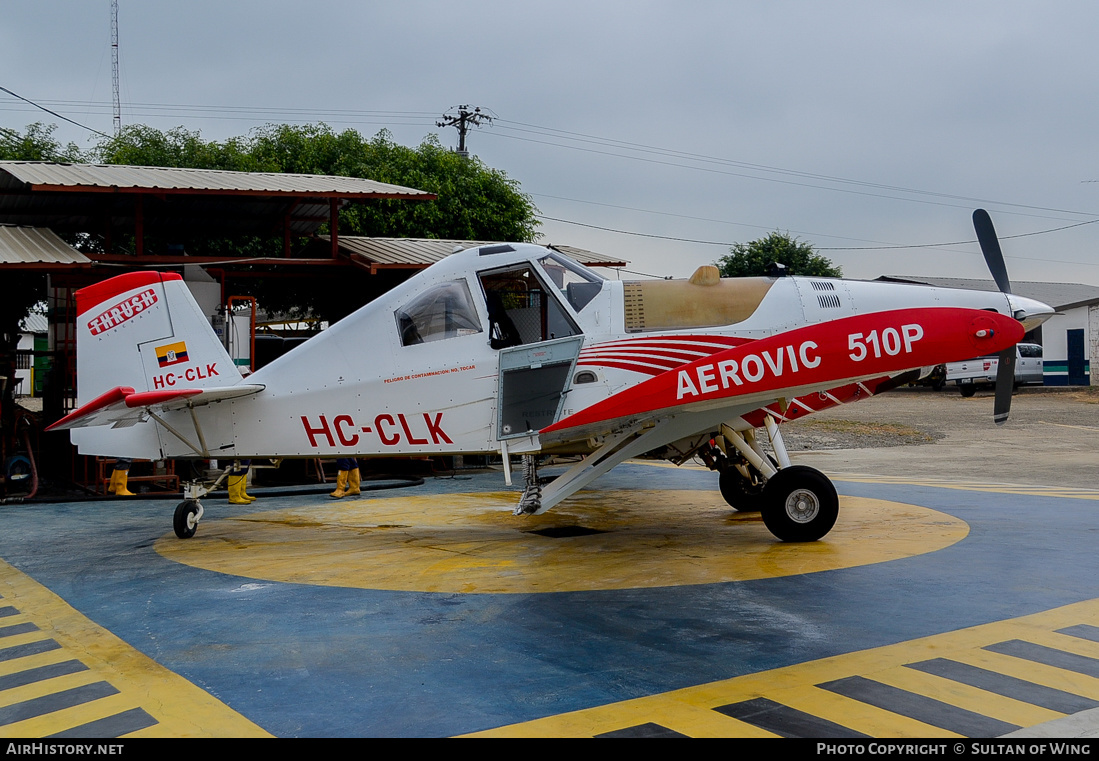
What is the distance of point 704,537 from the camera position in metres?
9.69

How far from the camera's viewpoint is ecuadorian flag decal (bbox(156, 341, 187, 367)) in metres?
10.1

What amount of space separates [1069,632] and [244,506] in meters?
11.1

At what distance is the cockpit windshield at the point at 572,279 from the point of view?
916cm

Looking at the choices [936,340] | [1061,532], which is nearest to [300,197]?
[936,340]

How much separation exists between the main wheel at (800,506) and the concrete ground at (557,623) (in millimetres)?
235

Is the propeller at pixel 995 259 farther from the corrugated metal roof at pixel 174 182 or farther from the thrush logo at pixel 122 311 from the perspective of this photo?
the corrugated metal roof at pixel 174 182

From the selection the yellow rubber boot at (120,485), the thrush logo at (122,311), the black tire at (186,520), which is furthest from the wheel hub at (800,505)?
the yellow rubber boot at (120,485)

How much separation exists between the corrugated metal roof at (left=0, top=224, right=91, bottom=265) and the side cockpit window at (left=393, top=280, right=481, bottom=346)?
24.5ft

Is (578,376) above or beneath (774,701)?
above

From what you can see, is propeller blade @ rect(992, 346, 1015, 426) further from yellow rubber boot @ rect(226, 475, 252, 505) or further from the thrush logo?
yellow rubber boot @ rect(226, 475, 252, 505)

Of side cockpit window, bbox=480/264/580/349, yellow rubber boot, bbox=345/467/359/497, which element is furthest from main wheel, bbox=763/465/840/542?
yellow rubber boot, bbox=345/467/359/497

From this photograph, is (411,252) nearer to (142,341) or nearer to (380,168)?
(142,341)

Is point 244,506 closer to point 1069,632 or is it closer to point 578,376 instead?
point 578,376

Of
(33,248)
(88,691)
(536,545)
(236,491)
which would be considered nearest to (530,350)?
(536,545)
